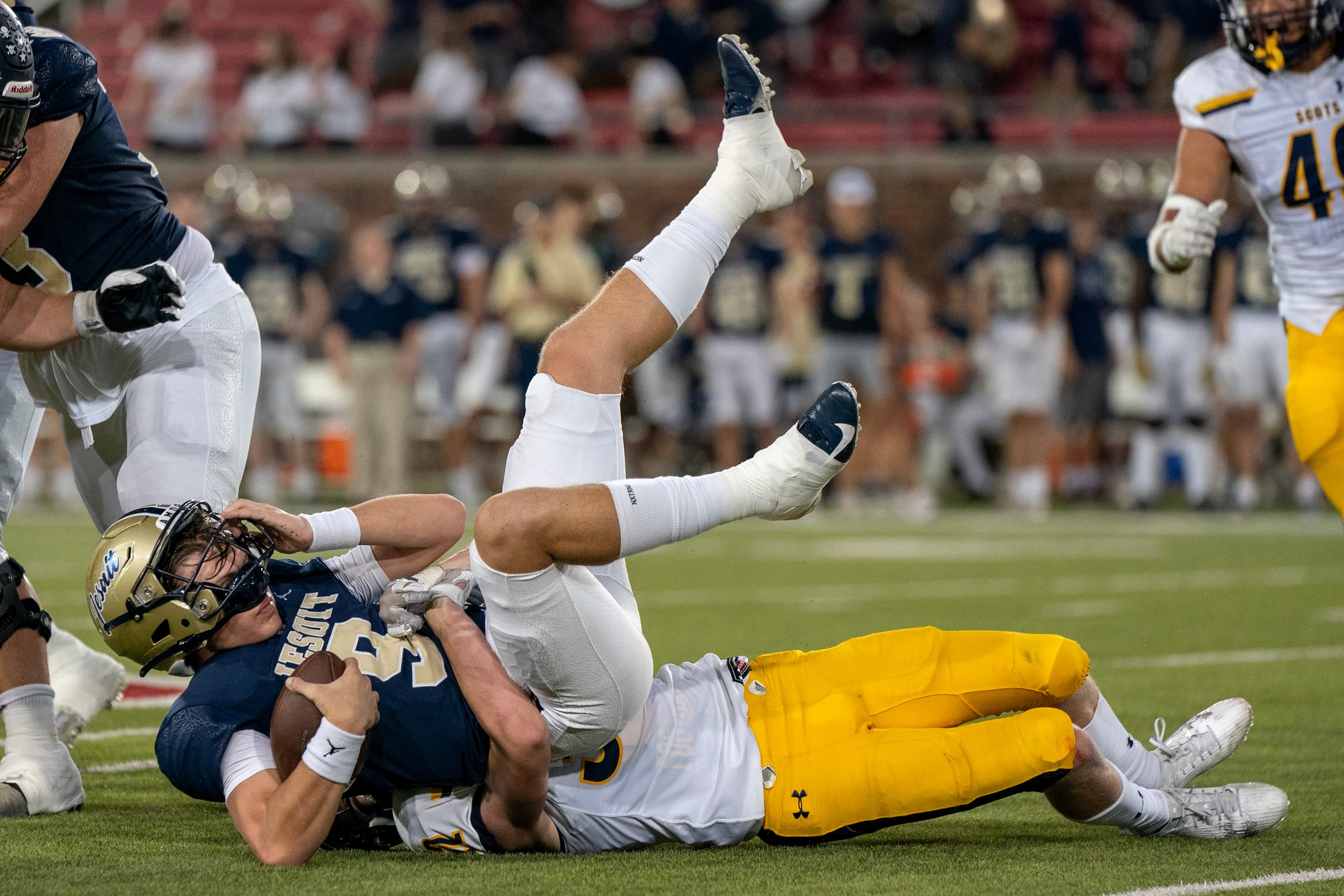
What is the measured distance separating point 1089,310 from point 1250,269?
1.29 metres

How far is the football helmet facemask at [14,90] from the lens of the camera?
127 inches

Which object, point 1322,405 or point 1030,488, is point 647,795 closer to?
point 1322,405

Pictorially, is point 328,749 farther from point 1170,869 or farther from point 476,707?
point 1170,869

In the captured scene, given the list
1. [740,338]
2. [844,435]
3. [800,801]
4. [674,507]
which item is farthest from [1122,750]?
[740,338]

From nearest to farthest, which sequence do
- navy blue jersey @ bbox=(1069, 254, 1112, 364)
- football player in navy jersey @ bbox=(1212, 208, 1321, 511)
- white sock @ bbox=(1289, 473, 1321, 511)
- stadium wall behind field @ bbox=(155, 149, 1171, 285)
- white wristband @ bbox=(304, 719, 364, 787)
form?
1. white wristband @ bbox=(304, 719, 364, 787)
2. football player in navy jersey @ bbox=(1212, 208, 1321, 511)
3. white sock @ bbox=(1289, 473, 1321, 511)
4. navy blue jersey @ bbox=(1069, 254, 1112, 364)
5. stadium wall behind field @ bbox=(155, 149, 1171, 285)

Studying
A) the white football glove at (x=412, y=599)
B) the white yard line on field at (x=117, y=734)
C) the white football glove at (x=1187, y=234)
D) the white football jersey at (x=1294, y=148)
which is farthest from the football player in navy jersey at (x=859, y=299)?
the white football glove at (x=412, y=599)

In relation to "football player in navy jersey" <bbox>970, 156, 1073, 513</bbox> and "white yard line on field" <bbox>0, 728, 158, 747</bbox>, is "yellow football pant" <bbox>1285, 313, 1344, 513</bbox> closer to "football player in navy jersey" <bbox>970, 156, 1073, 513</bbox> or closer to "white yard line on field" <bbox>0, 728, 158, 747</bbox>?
"white yard line on field" <bbox>0, 728, 158, 747</bbox>

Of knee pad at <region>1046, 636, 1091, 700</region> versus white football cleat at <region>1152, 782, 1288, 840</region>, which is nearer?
knee pad at <region>1046, 636, 1091, 700</region>

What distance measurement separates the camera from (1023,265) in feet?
35.7

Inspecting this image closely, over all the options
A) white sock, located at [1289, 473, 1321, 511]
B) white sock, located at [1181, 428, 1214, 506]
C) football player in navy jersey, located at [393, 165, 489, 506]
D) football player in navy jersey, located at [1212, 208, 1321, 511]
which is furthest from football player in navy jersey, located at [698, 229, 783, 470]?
white sock, located at [1289, 473, 1321, 511]

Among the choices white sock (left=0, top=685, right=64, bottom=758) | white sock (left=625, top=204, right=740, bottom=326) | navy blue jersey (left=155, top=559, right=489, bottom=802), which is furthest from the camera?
white sock (left=0, top=685, right=64, bottom=758)

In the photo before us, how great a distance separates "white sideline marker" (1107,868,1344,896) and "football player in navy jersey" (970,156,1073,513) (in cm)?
809

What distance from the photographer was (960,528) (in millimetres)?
10109

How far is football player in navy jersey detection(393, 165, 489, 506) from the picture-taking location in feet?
37.4
